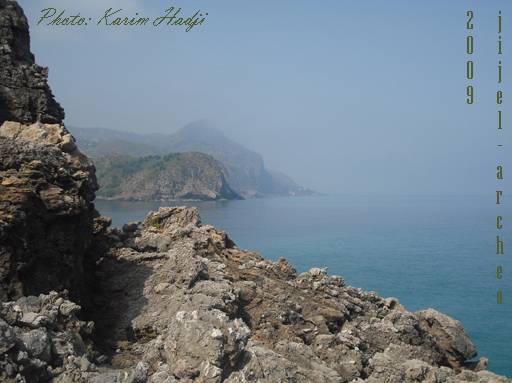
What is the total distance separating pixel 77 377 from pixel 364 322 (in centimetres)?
1136

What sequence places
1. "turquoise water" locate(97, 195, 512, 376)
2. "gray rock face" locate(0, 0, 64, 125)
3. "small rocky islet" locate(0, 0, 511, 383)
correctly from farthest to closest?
"turquoise water" locate(97, 195, 512, 376)
"gray rock face" locate(0, 0, 64, 125)
"small rocky islet" locate(0, 0, 511, 383)

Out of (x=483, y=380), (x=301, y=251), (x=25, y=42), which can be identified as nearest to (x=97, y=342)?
(x=483, y=380)

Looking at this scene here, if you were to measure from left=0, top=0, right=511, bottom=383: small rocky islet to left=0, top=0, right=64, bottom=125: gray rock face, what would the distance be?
44 millimetres

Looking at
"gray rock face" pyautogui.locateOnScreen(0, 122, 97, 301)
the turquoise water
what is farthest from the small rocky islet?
the turquoise water

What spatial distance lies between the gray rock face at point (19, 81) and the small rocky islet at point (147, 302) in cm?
4

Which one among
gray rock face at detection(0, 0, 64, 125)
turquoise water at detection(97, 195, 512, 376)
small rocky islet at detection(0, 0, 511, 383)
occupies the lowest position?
turquoise water at detection(97, 195, 512, 376)

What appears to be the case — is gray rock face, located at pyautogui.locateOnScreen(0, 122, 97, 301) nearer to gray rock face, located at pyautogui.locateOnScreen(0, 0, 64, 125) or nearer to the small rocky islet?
the small rocky islet

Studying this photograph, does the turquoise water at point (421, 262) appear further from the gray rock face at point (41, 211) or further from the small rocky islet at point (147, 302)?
the gray rock face at point (41, 211)

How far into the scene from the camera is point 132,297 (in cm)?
1579

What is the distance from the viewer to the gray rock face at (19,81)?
1809 cm

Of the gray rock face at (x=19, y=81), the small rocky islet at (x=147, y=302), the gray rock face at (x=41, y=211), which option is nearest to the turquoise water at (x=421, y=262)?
the small rocky islet at (x=147, y=302)

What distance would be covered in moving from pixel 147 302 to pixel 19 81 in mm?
9225

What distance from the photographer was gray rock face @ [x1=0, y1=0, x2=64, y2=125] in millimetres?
18094

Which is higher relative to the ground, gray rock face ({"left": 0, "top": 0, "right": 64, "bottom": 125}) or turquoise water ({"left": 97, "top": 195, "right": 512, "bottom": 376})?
gray rock face ({"left": 0, "top": 0, "right": 64, "bottom": 125})
